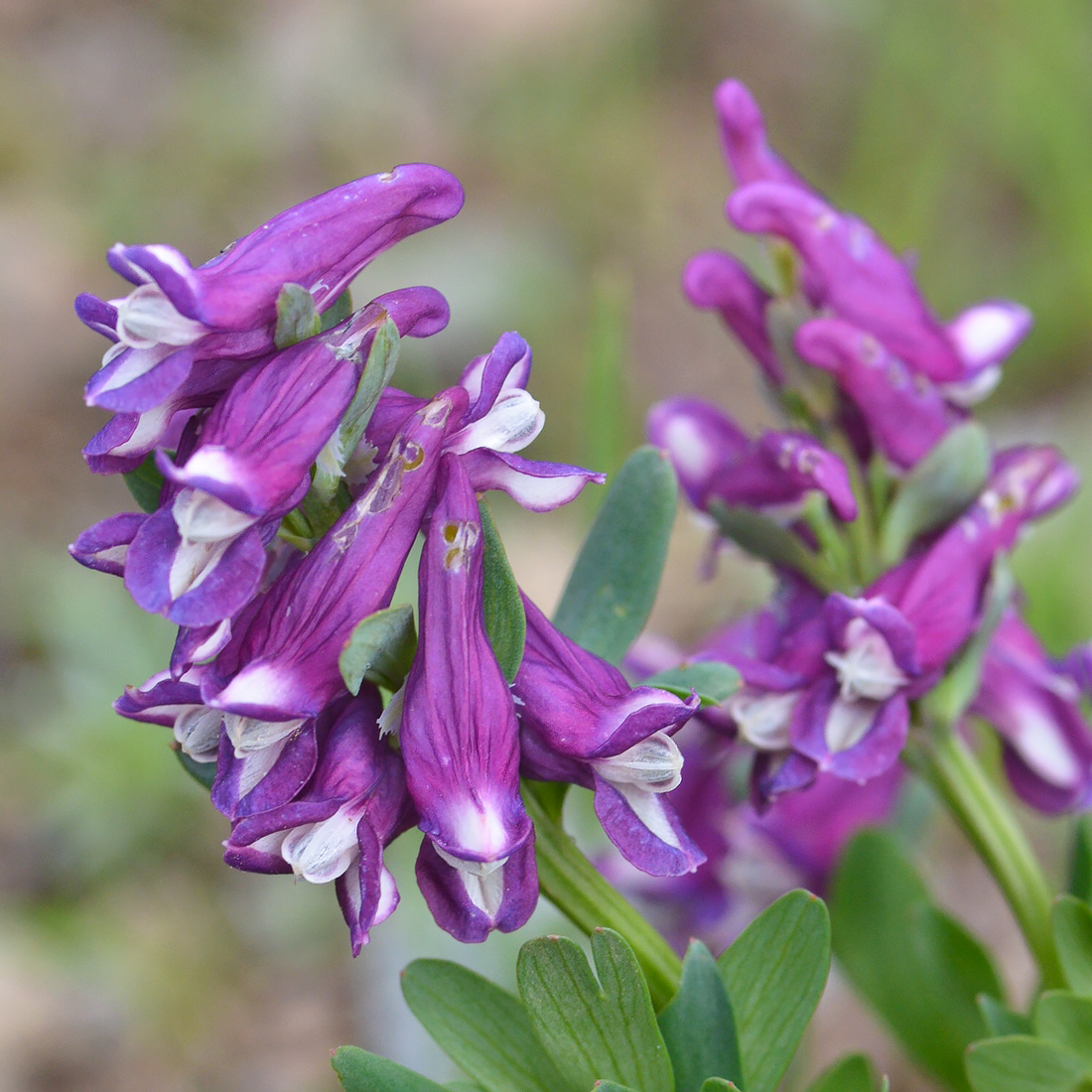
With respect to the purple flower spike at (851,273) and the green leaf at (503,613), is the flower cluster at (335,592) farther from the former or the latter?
the purple flower spike at (851,273)

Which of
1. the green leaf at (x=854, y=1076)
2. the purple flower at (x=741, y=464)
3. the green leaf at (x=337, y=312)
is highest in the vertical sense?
the purple flower at (x=741, y=464)

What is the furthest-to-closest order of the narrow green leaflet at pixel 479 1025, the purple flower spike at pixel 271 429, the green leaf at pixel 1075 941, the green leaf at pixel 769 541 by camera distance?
the green leaf at pixel 769 541 < the green leaf at pixel 1075 941 < the narrow green leaflet at pixel 479 1025 < the purple flower spike at pixel 271 429

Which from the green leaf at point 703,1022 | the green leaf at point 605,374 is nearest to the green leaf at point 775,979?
the green leaf at point 703,1022

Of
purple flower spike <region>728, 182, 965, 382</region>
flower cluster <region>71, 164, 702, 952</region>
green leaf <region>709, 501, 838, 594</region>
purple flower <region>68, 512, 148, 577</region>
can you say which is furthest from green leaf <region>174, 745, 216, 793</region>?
purple flower spike <region>728, 182, 965, 382</region>

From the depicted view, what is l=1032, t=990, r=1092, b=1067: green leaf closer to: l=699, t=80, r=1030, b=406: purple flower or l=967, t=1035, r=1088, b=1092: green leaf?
l=967, t=1035, r=1088, b=1092: green leaf

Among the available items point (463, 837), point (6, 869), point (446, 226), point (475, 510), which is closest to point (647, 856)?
point (463, 837)

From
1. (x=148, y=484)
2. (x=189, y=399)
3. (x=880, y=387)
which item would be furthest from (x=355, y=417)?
(x=880, y=387)
